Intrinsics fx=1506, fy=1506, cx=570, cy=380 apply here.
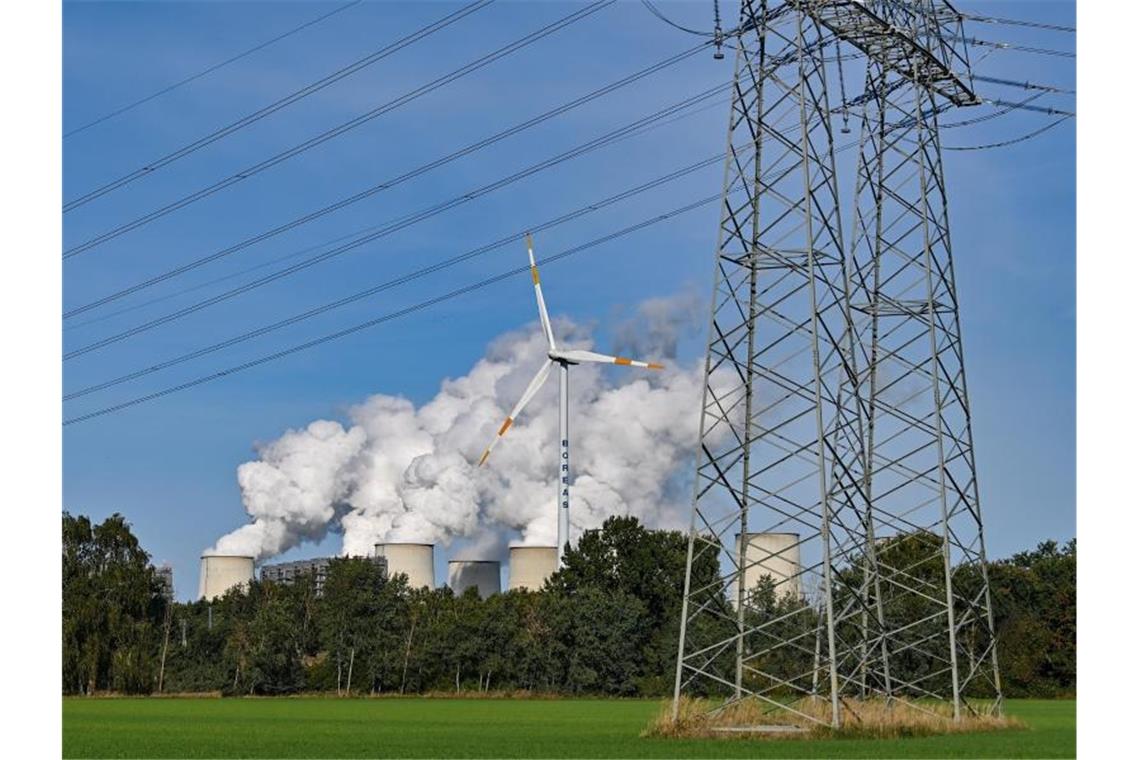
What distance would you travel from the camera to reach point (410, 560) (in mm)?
122375

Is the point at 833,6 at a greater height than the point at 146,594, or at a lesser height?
greater

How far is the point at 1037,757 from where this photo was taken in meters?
32.2

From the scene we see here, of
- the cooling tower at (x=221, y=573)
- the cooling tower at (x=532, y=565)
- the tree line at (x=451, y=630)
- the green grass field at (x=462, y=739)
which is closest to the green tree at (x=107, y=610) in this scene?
the tree line at (x=451, y=630)

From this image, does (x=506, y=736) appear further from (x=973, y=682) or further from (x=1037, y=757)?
(x=973, y=682)

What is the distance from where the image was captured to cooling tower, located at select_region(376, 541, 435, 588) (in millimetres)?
121812

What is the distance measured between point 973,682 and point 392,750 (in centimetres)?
5455

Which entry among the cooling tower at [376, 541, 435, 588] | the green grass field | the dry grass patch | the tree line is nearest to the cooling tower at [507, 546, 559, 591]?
the cooling tower at [376, 541, 435, 588]

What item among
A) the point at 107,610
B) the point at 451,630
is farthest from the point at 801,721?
the point at 107,610

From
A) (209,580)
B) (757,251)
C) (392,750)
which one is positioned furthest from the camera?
(209,580)

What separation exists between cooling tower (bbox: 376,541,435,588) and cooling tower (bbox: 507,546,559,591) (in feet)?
22.8

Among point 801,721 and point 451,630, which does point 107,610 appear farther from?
point 801,721

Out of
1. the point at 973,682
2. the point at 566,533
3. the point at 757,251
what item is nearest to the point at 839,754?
the point at 757,251

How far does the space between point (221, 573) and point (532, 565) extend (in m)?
29.4

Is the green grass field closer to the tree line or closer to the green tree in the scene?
the tree line
